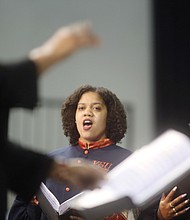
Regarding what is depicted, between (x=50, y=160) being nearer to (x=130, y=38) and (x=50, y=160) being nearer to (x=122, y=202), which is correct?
(x=122, y=202)

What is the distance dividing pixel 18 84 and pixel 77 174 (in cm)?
11

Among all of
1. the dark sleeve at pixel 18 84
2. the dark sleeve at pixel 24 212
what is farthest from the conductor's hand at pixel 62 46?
the dark sleeve at pixel 24 212

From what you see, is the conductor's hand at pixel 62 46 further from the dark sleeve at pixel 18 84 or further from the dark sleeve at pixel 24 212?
the dark sleeve at pixel 24 212

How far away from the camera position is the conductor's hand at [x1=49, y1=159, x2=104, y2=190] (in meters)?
0.53

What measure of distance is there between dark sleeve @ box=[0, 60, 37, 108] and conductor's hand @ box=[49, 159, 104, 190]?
8 centimetres

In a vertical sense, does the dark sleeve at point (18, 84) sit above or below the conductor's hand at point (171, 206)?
above

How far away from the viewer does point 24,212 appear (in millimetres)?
628

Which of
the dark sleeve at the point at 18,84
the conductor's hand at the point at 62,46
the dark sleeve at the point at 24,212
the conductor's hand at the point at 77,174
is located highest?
the conductor's hand at the point at 62,46

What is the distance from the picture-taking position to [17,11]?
2.18 ft

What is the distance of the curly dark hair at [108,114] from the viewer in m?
0.64

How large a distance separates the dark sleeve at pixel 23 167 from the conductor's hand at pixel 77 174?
11mm

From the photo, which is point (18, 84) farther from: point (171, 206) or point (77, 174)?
point (171, 206)

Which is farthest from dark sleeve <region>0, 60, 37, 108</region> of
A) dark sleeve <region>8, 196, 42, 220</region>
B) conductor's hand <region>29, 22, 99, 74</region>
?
dark sleeve <region>8, 196, 42, 220</region>

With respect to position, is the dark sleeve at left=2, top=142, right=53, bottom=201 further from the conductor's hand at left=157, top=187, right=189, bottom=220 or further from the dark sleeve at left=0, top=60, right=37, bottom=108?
the conductor's hand at left=157, top=187, right=189, bottom=220
